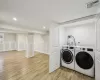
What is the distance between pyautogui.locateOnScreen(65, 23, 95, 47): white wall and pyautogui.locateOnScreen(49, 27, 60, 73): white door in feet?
3.83

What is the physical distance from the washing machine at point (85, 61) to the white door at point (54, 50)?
86 centimetres

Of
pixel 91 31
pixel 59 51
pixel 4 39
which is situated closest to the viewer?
pixel 91 31

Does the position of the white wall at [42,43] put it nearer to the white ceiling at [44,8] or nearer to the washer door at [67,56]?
the washer door at [67,56]

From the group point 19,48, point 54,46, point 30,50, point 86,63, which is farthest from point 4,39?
point 86,63

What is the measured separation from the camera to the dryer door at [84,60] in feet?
6.78

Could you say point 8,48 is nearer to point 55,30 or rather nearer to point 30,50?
point 30,50

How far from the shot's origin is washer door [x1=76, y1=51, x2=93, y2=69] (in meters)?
2.07

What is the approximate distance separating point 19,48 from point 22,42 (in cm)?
82

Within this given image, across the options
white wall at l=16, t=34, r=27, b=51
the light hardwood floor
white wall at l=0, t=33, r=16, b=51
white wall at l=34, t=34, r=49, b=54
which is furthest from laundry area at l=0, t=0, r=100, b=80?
white wall at l=0, t=33, r=16, b=51

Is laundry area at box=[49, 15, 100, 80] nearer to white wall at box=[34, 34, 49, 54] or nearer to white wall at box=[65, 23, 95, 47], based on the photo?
white wall at box=[65, 23, 95, 47]

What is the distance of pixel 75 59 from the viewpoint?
244 centimetres

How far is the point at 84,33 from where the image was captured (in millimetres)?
2832

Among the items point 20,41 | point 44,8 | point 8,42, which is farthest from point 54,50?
point 8,42

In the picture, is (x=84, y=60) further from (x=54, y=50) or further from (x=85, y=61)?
(x=54, y=50)
